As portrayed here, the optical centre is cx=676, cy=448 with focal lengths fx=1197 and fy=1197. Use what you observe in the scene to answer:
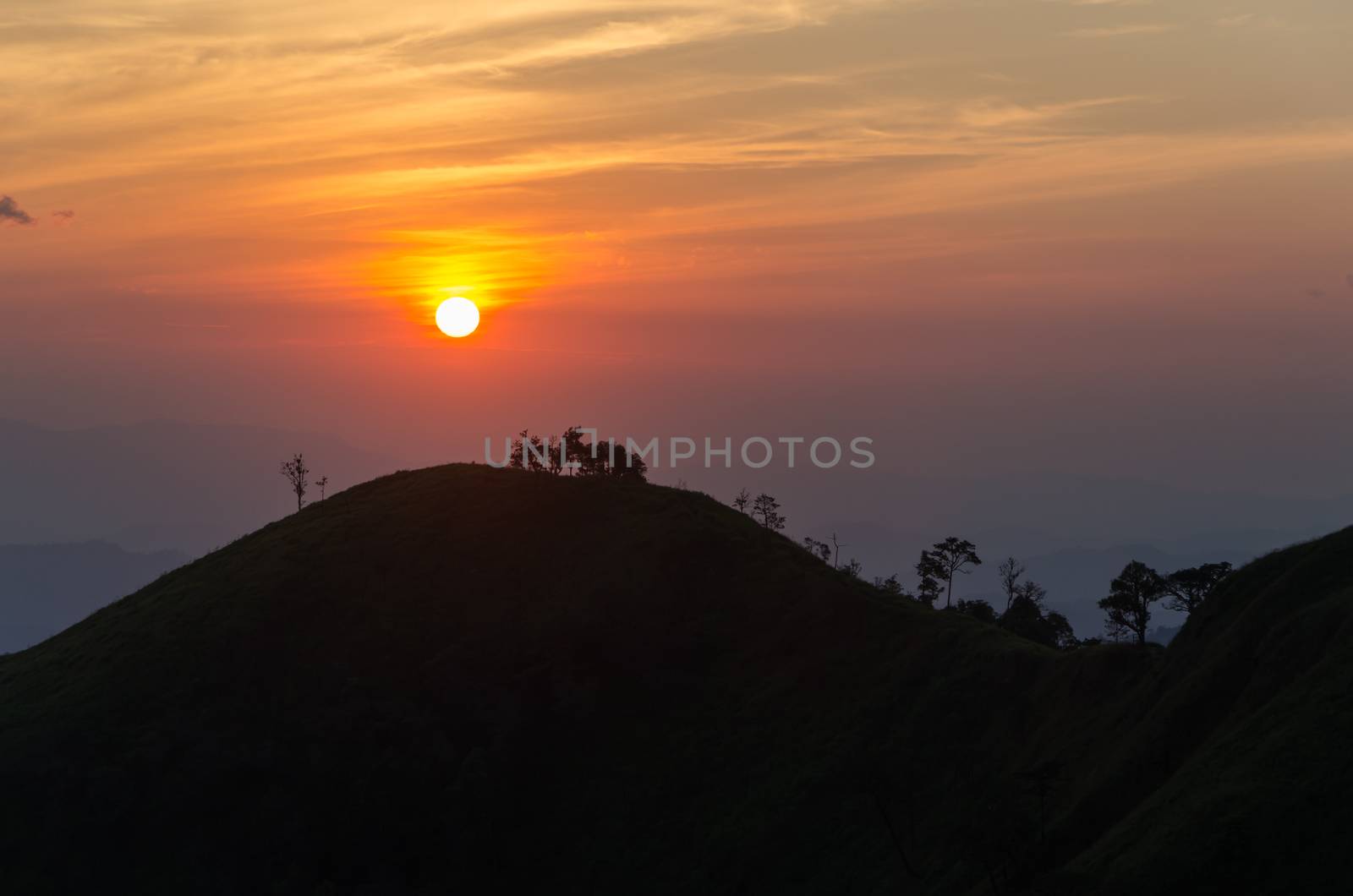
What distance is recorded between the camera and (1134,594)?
104125 mm

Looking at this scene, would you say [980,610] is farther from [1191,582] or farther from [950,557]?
[1191,582]

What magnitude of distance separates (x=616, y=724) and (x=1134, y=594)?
4628 cm

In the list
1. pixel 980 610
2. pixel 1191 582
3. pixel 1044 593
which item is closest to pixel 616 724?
pixel 1191 582

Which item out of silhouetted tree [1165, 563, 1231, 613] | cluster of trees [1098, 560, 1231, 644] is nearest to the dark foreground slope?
cluster of trees [1098, 560, 1231, 644]

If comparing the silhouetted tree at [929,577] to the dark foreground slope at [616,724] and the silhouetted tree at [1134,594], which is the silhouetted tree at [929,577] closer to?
the silhouetted tree at [1134,594]

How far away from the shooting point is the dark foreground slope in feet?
195

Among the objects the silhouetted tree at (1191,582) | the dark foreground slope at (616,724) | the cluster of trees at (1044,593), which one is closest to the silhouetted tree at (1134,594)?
the cluster of trees at (1044,593)

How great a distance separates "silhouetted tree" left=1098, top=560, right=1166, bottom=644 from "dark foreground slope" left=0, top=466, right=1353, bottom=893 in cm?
2011

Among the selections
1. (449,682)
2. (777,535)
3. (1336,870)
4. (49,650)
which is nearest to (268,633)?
(449,682)

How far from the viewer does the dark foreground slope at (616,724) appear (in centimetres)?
5931

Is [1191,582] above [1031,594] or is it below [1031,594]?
below

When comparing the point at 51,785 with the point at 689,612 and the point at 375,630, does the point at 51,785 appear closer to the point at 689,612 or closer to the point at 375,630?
the point at 375,630

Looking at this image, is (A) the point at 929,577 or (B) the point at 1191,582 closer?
(B) the point at 1191,582

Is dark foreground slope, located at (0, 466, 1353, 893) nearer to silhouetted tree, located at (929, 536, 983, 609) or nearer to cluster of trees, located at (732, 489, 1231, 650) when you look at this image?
cluster of trees, located at (732, 489, 1231, 650)
